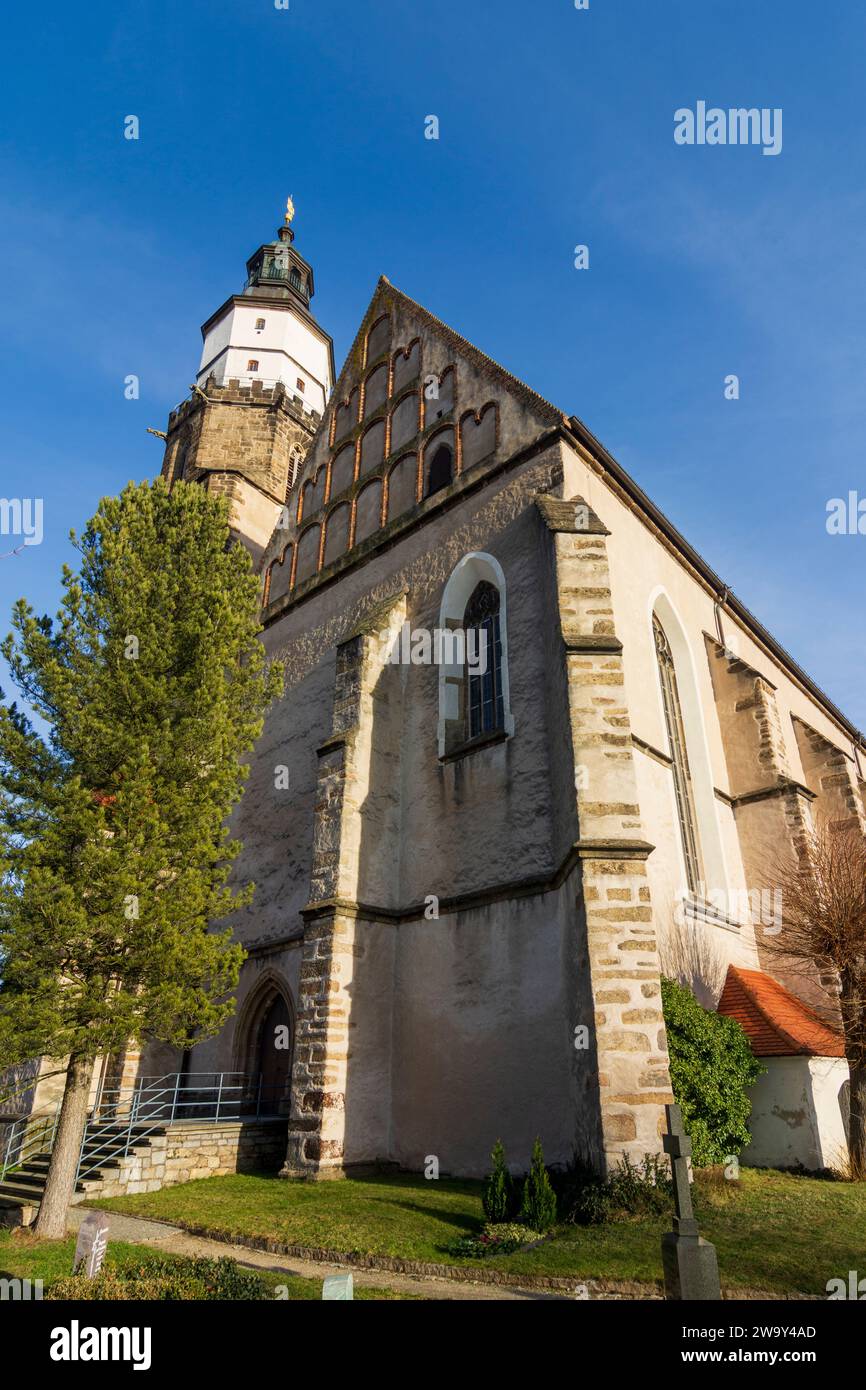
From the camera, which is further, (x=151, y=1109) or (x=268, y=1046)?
(x=151, y=1109)

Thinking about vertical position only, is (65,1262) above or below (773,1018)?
below

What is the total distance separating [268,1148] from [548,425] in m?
12.2

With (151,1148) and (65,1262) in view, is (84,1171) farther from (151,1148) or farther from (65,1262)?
(65,1262)

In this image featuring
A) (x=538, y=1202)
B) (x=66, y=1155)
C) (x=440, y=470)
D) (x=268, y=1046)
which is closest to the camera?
(x=538, y=1202)

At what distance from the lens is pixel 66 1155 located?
861 cm

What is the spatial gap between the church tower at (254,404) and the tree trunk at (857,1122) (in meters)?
17.8

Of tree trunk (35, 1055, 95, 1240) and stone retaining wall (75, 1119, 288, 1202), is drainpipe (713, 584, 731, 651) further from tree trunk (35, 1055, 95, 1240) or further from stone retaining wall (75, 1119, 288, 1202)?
tree trunk (35, 1055, 95, 1240)

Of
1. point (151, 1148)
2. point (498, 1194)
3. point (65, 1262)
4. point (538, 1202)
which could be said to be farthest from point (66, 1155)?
point (538, 1202)

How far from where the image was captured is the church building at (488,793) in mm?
9633

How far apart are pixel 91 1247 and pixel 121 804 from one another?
4.61 meters

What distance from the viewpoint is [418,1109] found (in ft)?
36.6

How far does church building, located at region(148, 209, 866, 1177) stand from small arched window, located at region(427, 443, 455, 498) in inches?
2.8

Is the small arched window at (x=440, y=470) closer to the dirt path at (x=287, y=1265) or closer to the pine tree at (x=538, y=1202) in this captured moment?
the pine tree at (x=538, y=1202)
